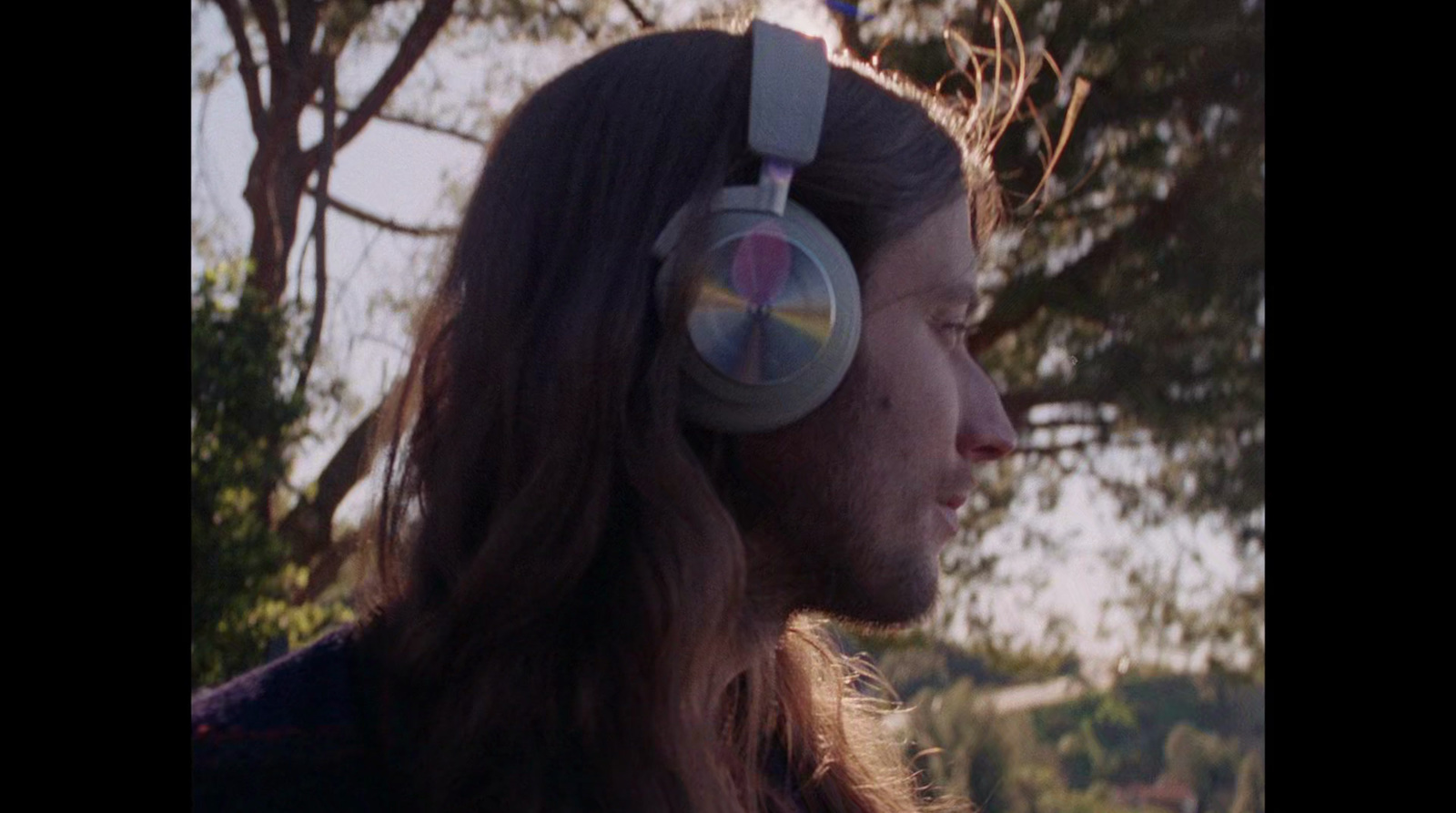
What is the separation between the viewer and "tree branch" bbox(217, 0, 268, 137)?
5004mm

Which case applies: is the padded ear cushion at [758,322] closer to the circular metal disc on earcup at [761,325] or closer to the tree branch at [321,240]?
the circular metal disc on earcup at [761,325]

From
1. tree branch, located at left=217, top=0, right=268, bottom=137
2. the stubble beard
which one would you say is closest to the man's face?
the stubble beard

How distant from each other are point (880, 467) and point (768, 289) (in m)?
0.23

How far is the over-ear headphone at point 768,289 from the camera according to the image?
1277 millimetres

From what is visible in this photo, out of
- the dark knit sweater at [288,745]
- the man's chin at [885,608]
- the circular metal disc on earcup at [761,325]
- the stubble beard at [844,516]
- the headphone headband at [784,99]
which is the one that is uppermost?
the headphone headband at [784,99]

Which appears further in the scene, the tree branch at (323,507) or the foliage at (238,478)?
the tree branch at (323,507)

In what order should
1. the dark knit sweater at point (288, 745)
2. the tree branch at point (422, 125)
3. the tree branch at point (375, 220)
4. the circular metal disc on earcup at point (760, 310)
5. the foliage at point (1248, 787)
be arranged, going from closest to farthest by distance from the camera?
the dark knit sweater at point (288, 745), the circular metal disc on earcup at point (760, 310), the tree branch at point (375, 220), the tree branch at point (422, 125), the foliage at point (1248, 787)

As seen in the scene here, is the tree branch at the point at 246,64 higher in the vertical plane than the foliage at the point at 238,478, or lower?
higher

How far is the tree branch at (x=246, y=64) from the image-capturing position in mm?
5004

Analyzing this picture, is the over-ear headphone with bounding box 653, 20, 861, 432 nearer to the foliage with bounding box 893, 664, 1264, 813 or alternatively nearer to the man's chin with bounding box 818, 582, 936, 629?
the man's chin with bounding box 818, 582, 936, 629

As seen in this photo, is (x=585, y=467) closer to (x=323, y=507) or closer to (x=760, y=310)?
(x=760, y=310)

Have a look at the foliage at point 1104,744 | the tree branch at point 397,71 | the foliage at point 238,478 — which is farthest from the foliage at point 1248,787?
the tree branch at point 397,71

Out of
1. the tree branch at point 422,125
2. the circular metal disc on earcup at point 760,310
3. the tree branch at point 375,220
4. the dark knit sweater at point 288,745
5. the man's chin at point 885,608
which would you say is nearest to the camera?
the dark knit sweater at point 288,745
